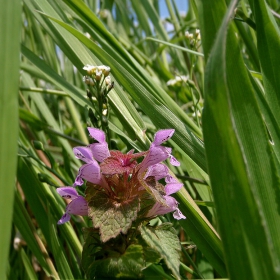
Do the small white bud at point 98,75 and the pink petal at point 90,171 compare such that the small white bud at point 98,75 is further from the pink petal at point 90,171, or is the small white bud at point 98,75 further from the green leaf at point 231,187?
the green leaf at point 231,187

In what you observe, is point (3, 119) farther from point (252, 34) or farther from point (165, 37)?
point (165, 37)

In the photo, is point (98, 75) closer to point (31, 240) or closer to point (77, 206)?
point (77, 206)

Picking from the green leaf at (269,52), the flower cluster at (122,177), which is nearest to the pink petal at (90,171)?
the flower cluster at (122,177)

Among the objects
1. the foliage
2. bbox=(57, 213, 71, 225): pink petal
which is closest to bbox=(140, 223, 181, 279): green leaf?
the foliage

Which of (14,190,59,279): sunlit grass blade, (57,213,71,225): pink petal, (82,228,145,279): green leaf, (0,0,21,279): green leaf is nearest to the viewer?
(0,0,21,279): green leaf

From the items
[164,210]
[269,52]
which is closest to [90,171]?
[164,210]

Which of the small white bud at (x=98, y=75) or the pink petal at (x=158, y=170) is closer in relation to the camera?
the pink petal at (x=158, y=170)

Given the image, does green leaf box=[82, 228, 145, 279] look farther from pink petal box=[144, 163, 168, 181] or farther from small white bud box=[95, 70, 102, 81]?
small white bud box=[95, 70, 102, 81]

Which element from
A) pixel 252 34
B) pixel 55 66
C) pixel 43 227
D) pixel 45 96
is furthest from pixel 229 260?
pixel 45 96
